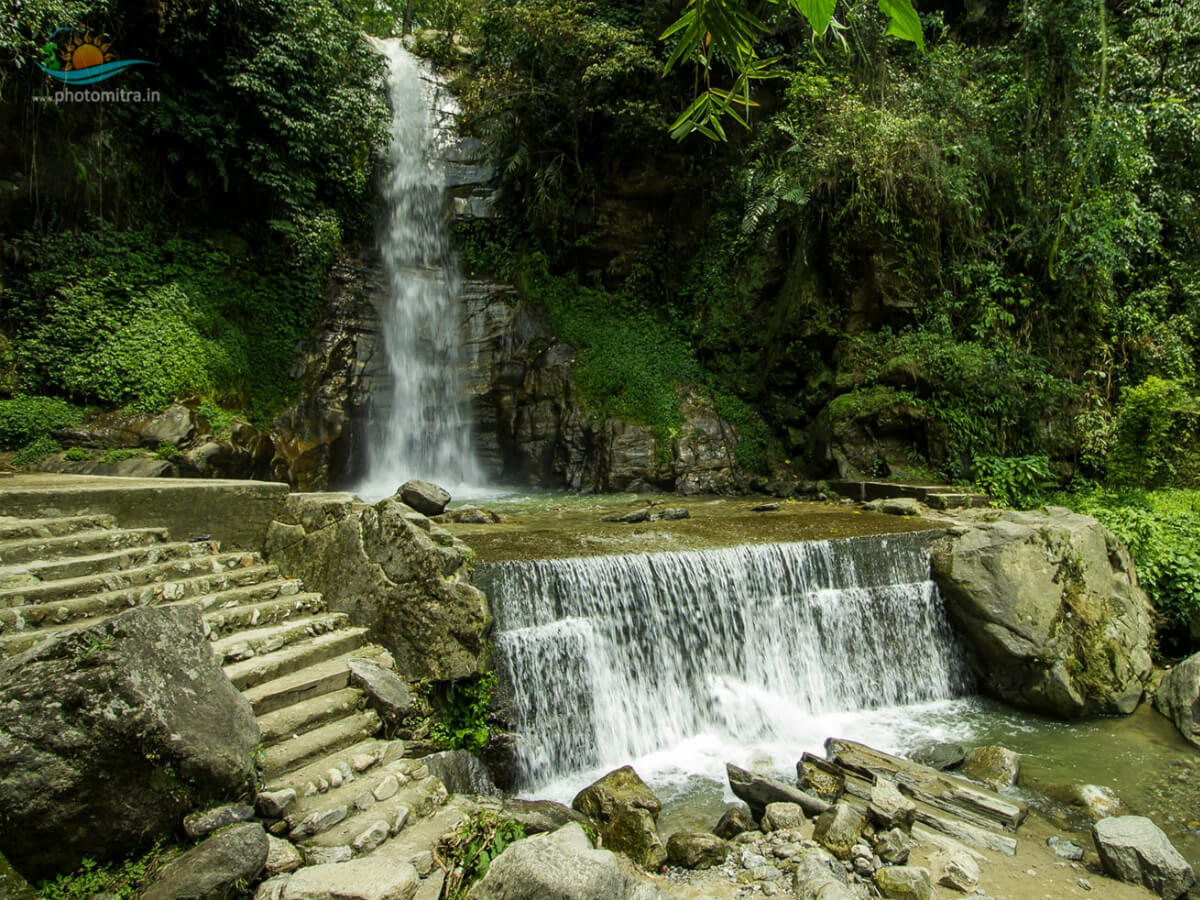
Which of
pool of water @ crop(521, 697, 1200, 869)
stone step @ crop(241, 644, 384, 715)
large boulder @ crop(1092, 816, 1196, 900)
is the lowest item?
pool of water @ crop(521, 697, 1200, 869)

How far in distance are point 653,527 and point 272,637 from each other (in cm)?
507

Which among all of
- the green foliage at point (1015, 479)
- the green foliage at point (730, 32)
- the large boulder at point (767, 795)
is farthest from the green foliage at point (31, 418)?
the green foliage at point (1015, 479)

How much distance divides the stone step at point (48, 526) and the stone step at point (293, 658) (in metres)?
1.65

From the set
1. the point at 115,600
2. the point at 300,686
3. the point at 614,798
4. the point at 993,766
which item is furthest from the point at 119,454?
the point at 993,766

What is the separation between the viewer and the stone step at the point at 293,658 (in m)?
4.15

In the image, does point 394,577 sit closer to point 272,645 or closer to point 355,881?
point 272,645

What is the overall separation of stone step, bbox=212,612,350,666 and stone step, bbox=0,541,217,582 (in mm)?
933

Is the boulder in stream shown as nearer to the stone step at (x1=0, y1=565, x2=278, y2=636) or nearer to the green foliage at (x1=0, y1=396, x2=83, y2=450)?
the stone step at (x1=0, y1=565, x2=278, y2=636)

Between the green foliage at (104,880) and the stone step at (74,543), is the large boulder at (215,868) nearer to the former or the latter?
the green foliage at (104,880)

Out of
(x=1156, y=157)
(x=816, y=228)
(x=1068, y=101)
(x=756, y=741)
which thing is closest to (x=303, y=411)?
(x=756, y=741)

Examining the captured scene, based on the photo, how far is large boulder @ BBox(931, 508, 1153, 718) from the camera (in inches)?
266

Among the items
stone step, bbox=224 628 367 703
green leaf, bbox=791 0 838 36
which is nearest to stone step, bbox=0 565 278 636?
stone step, bbox=224 628 367 703

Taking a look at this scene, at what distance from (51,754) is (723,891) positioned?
358 centimetres

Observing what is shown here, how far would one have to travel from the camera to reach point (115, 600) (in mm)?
4191
